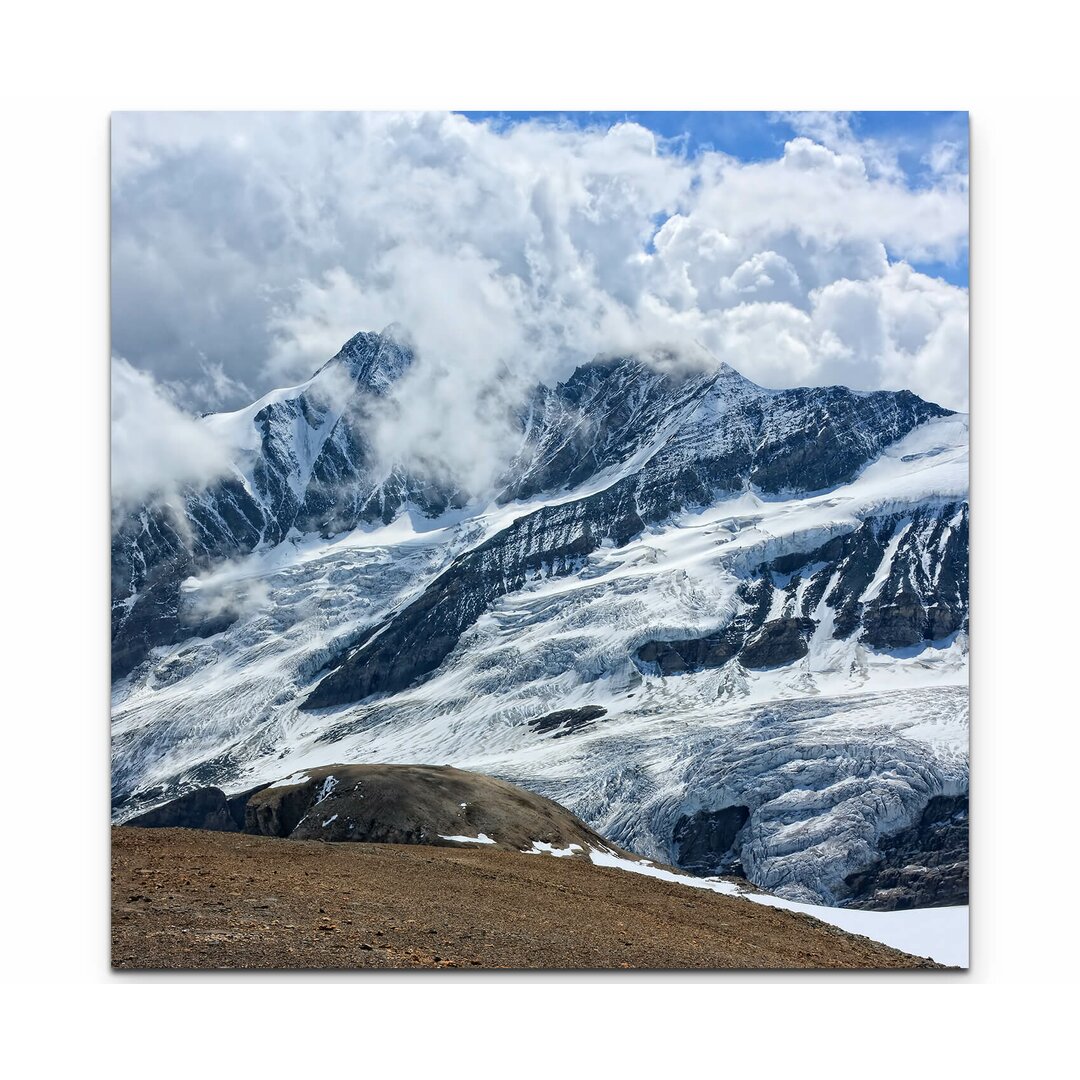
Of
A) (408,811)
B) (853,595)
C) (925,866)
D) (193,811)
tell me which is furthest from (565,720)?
(408,811)

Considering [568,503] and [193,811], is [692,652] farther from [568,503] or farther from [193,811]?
[193,811]

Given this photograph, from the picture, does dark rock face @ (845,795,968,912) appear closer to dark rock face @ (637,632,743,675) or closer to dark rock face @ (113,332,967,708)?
dark rock face @ (113,332,967,708)

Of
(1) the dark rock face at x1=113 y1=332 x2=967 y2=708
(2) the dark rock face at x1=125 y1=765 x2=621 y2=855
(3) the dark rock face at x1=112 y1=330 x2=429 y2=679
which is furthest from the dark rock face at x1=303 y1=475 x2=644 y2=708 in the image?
(2) the dark rock face at x1=125 y1=765 x2=621 y2=855

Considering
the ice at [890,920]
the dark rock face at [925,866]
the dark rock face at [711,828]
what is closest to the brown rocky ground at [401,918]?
the ice at [890,920]
